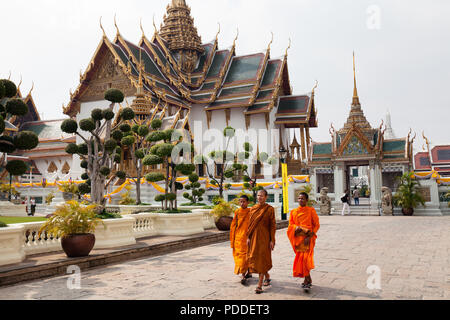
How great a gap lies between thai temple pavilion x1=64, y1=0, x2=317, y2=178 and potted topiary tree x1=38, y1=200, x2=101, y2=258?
56.1 feet

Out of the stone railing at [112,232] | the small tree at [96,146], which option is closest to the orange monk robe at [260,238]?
the stone railing at [112,232]

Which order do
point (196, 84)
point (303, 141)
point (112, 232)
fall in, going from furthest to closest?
point (196, 84), point (303, 141), point (112, 232)

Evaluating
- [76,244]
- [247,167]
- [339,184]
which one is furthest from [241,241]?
[339,184]

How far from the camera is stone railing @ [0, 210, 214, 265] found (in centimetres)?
544

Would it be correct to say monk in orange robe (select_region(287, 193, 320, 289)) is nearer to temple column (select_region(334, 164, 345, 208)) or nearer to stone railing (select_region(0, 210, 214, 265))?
stone railing (select_region(0, 210, 214, 265))

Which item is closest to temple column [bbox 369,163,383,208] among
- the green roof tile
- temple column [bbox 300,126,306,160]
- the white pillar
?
the white pillar

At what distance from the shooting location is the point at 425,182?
18.8 m

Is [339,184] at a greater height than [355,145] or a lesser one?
lesser

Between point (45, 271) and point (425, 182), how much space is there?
1871cm

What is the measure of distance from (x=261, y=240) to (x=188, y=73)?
28300mm

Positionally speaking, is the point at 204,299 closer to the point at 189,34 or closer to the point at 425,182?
the point at 425,182

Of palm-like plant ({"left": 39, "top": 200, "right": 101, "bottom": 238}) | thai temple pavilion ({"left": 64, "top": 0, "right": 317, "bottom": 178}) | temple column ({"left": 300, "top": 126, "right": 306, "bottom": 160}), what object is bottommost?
palm-like plant ({"left": 39, "top": 200, "right": 101, "bottom": 238})

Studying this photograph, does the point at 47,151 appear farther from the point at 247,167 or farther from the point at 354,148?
the point at 354,148

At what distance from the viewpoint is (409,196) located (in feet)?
60.4
